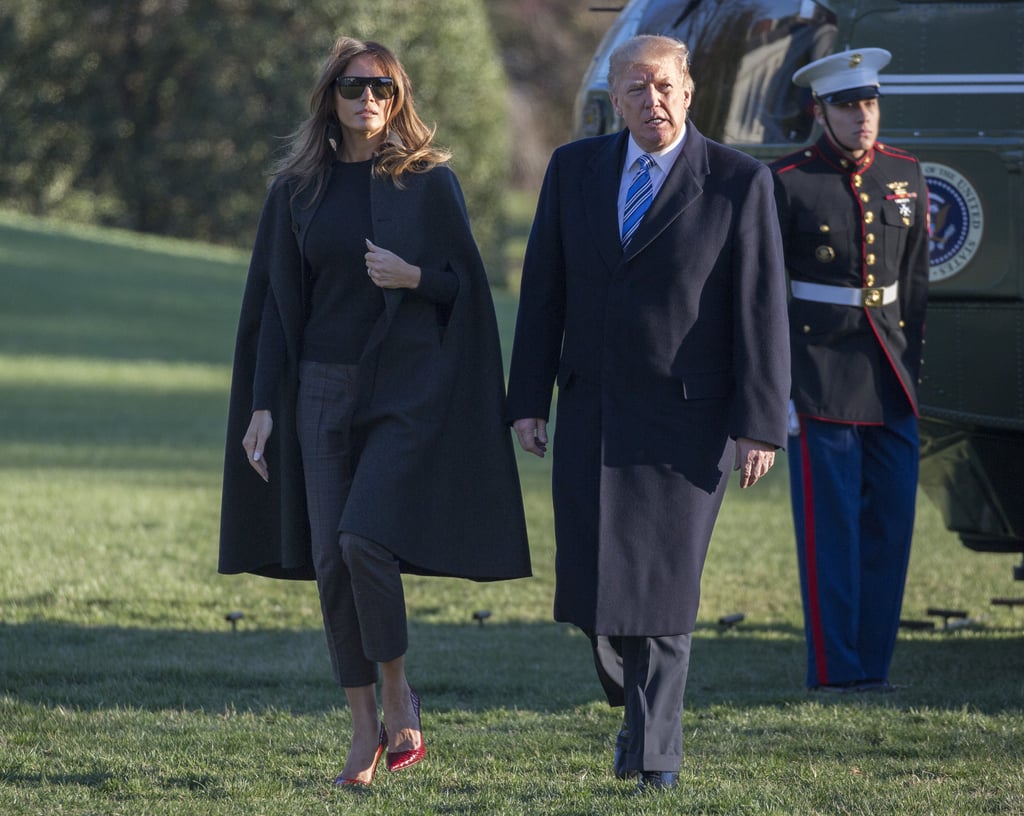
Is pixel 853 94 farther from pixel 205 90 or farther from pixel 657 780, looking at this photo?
pixel 205 90

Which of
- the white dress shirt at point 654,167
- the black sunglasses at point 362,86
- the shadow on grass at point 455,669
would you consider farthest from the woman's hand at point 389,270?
the shadow on grass at point 455,669

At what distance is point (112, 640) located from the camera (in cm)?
729

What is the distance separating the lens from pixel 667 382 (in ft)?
15.2

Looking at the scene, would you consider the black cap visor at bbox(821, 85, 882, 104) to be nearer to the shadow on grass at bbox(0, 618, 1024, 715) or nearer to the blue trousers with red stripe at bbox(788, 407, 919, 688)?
the blue trousers with red stripe at bbox(788, 407, 919, 688)

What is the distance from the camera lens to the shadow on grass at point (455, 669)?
6055 mm

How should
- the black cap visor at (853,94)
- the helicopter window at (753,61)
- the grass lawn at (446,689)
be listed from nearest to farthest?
the grass lawn at (446,689), the black cap visor at (853,94), the helicopter window at (753,61)

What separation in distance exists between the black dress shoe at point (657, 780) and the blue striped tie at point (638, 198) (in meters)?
1.42

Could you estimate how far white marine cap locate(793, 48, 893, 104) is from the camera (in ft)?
19.9

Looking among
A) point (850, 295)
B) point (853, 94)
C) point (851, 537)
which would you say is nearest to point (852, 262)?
point (850, 295)

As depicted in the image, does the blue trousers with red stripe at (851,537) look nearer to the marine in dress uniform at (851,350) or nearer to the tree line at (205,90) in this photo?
the marine in dress uniform at (851,350)

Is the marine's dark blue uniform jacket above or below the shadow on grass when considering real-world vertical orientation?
above

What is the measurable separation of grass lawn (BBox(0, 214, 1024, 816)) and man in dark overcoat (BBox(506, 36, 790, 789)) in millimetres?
452

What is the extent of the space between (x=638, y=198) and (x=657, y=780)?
5.16 feet

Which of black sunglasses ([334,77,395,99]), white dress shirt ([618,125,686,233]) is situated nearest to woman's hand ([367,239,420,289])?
black sunglasses ([334,77,395,99])
